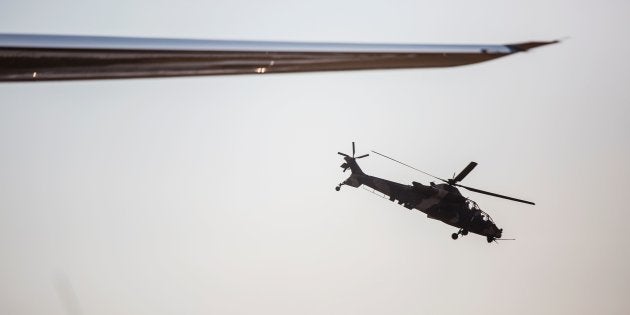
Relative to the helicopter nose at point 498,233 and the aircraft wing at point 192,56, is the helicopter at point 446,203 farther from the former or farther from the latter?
the aircraft wing at point 192,56

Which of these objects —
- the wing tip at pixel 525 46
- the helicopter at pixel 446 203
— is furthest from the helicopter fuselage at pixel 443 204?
the wing tip at pixel 525 46

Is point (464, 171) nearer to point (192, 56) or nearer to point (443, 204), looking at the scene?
point (443, 204)

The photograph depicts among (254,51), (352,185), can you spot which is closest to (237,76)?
(254,51)

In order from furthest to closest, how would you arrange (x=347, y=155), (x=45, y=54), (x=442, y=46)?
(x=347, y=155) < (x=442, y=46) < (x=45, y=54)

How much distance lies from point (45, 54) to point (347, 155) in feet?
63.1

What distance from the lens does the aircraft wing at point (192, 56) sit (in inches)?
50.1

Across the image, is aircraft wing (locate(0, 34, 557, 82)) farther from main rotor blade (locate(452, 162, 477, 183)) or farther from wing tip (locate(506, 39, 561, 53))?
main rotor blade (locate(452, 162, 477, 183))

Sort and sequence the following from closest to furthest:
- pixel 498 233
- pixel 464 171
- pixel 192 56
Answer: pixel 192 56 < pixel 464 171 < pixel 498 233

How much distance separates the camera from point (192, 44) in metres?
1.33

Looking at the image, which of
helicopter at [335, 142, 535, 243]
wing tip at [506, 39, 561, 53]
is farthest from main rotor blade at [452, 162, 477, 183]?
wing tip at [506, 39, 561, 53]

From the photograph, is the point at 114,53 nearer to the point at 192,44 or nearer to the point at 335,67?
the point at 192,44

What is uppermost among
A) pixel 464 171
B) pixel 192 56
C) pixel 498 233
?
pixel 464 171

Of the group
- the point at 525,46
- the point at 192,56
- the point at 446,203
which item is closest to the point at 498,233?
the point at 446,203

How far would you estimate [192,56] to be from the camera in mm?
1353
